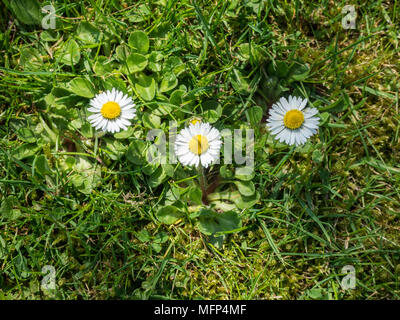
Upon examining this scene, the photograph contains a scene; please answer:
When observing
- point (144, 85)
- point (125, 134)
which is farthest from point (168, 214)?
point (144, 85)

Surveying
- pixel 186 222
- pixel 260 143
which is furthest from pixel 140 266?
pixel 260 143

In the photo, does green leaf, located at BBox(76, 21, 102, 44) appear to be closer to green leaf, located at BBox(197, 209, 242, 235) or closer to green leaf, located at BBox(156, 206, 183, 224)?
green leaf, located at BBox(156, 206, 183, 224)

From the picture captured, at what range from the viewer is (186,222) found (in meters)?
2.25

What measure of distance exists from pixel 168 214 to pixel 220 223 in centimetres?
30

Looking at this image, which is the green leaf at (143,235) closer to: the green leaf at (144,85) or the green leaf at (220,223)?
the green leaf at (220,223)

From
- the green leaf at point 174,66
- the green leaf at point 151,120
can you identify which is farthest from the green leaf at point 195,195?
the green leaf at point 174,66

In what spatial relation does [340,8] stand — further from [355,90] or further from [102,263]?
[102,263]

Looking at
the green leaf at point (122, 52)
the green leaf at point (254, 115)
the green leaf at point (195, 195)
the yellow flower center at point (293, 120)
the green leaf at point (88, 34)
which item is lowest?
the green leaf at point (195, 195)

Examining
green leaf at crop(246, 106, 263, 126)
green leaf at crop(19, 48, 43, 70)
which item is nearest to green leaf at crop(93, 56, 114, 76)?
green leaf at crop(19, 48, 43, 70)

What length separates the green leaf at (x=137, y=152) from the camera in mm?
2162

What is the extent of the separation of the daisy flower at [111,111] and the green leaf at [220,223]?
67cm
